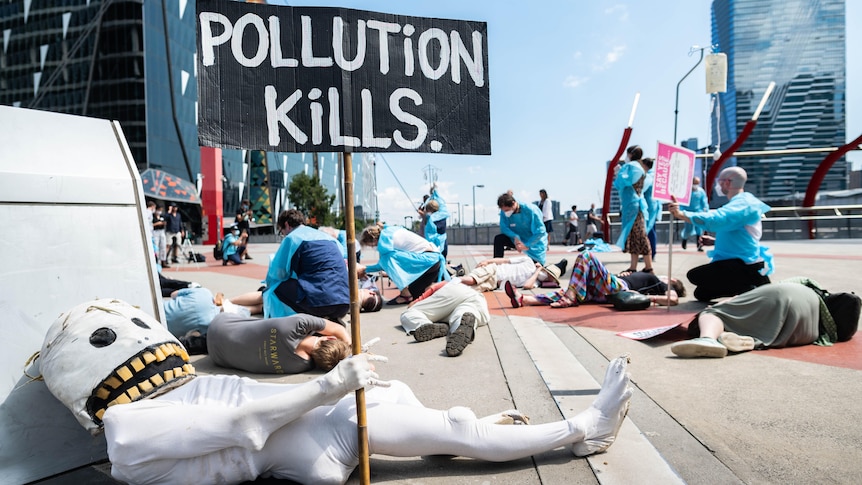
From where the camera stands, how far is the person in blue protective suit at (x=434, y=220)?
8.91 metres

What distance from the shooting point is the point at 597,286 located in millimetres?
6270

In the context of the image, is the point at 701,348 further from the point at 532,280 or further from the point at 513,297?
the point at 532,280

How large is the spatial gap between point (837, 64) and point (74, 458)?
102 m

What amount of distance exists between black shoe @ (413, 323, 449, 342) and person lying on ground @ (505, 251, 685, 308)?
1801mm

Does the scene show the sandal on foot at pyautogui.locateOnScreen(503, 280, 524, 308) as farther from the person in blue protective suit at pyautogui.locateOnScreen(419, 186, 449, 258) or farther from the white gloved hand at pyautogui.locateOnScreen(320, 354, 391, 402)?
the white gloved hand at pyautogui.locateOnScreen(320, 354, 391, 402)

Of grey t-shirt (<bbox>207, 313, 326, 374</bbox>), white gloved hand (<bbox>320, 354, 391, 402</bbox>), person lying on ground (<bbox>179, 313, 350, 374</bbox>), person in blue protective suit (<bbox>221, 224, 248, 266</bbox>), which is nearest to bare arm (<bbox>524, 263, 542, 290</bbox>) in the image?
person lying on ground (<bbox>179, 313, 350, 374</bbox>)

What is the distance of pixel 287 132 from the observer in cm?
203

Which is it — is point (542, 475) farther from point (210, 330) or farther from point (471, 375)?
point (210, 330)

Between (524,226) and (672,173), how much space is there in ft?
10.8

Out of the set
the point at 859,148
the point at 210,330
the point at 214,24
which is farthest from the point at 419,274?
the point at 859,148

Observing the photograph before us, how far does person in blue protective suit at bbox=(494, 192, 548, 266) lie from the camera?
838cm

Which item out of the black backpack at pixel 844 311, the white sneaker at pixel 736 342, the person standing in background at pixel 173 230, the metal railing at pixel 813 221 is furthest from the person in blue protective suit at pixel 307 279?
the metal railing at pixel 813 221

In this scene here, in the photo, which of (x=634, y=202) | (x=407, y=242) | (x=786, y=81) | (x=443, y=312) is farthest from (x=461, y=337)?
(x=786, y=81)

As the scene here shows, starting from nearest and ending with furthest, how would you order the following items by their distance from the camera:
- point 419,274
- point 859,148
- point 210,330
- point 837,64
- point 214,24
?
point 214,24, point 210,330, point 419,274, point 859,148, point 837,64
